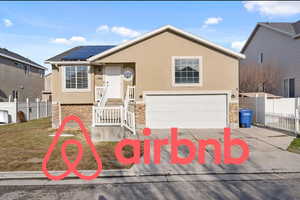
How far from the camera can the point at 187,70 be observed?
1402cm

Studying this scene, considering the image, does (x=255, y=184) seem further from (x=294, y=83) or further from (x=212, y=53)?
(x=294, y=83)

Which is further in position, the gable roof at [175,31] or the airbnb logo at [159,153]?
the gable roof at [175,31]

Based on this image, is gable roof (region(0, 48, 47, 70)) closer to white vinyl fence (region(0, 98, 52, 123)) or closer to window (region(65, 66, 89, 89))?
white vinyl fence (region(0, 98, 52, 123))

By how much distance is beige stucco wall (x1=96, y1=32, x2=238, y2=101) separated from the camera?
14.0 m

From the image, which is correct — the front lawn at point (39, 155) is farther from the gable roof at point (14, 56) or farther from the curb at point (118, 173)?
the gable roof at point (14, 56)

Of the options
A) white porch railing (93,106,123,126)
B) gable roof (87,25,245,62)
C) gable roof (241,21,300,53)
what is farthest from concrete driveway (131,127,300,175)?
gable roof (241,21,300,53)

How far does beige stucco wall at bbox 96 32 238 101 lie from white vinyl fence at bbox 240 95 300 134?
2.47m

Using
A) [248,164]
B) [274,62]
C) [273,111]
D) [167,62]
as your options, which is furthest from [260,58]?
[248,164]

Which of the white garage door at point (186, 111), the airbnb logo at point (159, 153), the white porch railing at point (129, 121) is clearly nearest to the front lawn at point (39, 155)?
the airbnb logo at point (159, 153)

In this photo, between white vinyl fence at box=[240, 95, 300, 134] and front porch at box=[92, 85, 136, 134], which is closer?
front porch at box=[92, 85, 136, 134]

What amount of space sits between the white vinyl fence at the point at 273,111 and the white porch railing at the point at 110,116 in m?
8.25

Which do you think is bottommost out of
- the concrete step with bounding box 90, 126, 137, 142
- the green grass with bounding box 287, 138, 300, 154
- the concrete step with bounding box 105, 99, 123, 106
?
the green grass with bounding box 287, 138, 300, 154

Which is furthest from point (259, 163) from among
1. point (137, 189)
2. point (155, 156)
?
point (137, 189)

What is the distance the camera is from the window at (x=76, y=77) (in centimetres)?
1454
